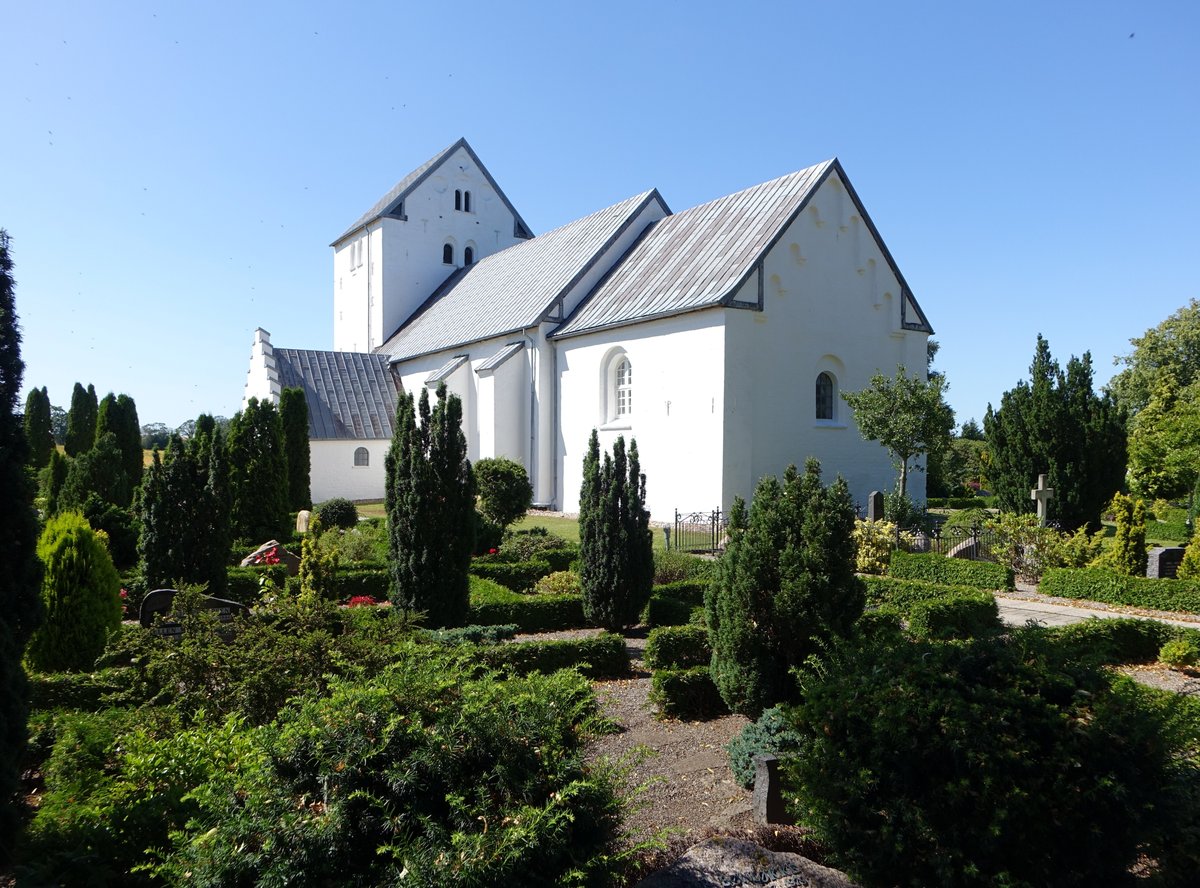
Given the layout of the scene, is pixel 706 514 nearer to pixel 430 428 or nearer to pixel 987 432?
pixel 987 432

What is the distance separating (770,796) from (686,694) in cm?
238

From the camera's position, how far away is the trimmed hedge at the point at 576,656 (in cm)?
793

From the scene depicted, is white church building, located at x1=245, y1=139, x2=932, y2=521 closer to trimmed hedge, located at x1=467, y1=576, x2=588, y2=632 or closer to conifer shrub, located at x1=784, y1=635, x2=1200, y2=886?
trimmed hedge, located at x1=467, y1=576, x2=588, y2=632

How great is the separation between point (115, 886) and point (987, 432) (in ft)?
62.9

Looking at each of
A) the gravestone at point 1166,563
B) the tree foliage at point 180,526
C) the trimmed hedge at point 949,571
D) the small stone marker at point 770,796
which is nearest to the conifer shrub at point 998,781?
the small stone marker at point 770,796

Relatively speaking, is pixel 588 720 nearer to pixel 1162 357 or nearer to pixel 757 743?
pixel 757 743

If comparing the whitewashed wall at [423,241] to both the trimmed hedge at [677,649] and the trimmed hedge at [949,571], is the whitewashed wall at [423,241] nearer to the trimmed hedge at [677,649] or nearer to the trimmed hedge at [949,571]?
the trimmed hedge at [949,571]

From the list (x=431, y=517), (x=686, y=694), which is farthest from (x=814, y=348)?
(x=686, y=694)

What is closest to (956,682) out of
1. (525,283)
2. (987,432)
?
(987,432)

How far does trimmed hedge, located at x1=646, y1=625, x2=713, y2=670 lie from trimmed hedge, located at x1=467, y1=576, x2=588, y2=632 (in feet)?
8.00

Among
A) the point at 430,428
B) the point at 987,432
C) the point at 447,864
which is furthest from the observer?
the point at 987,432

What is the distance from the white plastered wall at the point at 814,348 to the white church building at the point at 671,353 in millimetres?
44

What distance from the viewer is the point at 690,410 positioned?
20.0 m

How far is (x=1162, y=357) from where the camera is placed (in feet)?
131
